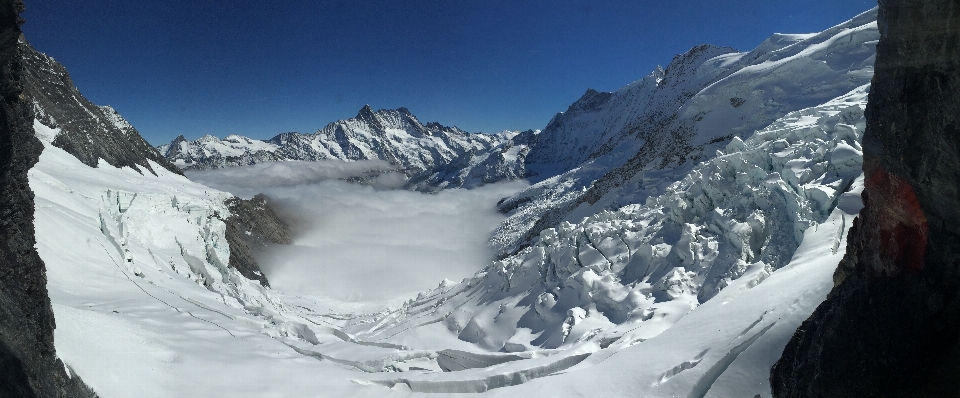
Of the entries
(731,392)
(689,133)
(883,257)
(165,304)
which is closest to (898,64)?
(883,257)

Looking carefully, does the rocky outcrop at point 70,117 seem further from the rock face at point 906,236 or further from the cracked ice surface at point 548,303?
the rock face at point 906,236

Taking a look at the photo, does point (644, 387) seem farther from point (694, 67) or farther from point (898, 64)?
point (694, 67)

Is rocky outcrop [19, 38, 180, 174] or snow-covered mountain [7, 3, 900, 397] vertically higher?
rocky outcrop [19, 38, 180, 174]

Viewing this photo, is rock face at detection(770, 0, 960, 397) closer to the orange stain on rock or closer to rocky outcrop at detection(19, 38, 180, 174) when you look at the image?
the orange stain on rock

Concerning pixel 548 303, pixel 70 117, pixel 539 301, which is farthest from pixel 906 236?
pixel 70 117


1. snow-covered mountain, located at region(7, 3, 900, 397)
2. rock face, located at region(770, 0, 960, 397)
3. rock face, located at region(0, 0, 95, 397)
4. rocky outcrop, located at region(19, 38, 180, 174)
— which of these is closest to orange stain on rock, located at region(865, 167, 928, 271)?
rock face, located at region(770, 0, 960, 397)

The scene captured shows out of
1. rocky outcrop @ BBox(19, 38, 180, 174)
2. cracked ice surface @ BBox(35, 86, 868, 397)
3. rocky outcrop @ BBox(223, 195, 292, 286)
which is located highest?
rocky outcrop @ BBox(19, 38, 180, 174)

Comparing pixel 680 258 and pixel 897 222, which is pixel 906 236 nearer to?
pixel 897 222
